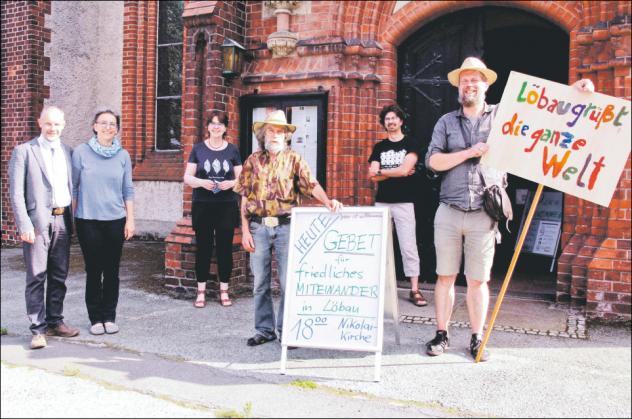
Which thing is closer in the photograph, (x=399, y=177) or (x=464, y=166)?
(x=464, y=166)

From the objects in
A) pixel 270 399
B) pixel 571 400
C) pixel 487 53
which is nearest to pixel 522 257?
pixel 487 53

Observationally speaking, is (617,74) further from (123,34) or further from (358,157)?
(123,34)

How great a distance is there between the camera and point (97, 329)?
5.31 metres

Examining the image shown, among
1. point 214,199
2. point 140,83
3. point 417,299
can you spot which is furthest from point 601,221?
point 140,83

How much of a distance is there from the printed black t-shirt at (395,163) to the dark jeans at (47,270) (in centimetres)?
303

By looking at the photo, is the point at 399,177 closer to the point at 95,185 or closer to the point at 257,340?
the point at 257,340

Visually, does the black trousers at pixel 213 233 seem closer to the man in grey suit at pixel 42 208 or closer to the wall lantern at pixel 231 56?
the man in grey suit at pixel 42 208

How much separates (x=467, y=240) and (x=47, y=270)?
3.48 meters

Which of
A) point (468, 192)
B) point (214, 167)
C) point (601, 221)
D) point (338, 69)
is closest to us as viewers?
point (468, 192)

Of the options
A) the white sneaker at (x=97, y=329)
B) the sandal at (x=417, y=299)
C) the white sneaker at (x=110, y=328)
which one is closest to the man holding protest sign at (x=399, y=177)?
the sandal at (x=417, y=299)

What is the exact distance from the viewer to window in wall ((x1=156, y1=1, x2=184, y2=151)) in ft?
37.1

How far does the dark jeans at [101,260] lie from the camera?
5.21 m

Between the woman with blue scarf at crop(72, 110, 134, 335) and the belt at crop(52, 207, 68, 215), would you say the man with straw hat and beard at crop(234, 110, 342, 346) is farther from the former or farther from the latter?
the belt at crop(52, 207, 68, 215)

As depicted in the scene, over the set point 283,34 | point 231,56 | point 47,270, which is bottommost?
point 47,270
